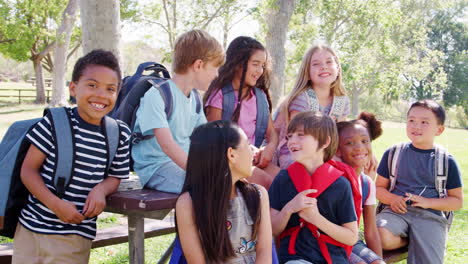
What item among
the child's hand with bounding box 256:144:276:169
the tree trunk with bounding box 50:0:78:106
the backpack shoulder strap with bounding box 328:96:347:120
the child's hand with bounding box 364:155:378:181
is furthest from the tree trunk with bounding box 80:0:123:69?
the tree trunk with bounding box 50:0:78:106

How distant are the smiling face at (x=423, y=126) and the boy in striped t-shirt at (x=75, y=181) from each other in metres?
2.10

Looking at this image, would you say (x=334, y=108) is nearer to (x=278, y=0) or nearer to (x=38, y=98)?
(x=278, y=0)

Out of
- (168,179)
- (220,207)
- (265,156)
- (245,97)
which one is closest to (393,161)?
(265,156)

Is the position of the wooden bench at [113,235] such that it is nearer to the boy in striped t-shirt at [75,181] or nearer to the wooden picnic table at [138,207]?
the boy in striped t-shirt at [75,181]

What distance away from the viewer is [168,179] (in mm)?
2822

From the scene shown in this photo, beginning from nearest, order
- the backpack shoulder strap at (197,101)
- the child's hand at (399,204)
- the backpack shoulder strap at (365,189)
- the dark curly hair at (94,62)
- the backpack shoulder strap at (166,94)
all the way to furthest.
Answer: the dark curly hair at (94,62), the backpack shoulder strap at (166,94), the backpack shoulder strap at (365,189), the backpack shoulder strap at (197,101), the child's hand at (399,204)

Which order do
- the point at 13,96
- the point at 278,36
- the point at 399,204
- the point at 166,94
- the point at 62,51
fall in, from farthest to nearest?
1. the point at 13,96
2. the point at 62,51
3. the point at 278,36
4. the point at 399,204
5. the point at 166,94

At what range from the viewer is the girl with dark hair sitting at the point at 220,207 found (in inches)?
86.0

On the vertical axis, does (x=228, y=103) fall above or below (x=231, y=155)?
above

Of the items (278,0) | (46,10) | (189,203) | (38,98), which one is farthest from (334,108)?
(38,98)

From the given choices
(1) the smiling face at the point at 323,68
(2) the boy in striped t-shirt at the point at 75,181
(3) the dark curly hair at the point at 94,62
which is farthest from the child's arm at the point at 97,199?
(1) the smiling face at the point at 323,68

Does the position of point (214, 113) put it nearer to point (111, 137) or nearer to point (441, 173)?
point (111, 137)

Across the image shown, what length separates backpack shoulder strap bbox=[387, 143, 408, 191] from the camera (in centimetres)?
365

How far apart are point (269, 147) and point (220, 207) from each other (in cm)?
144
